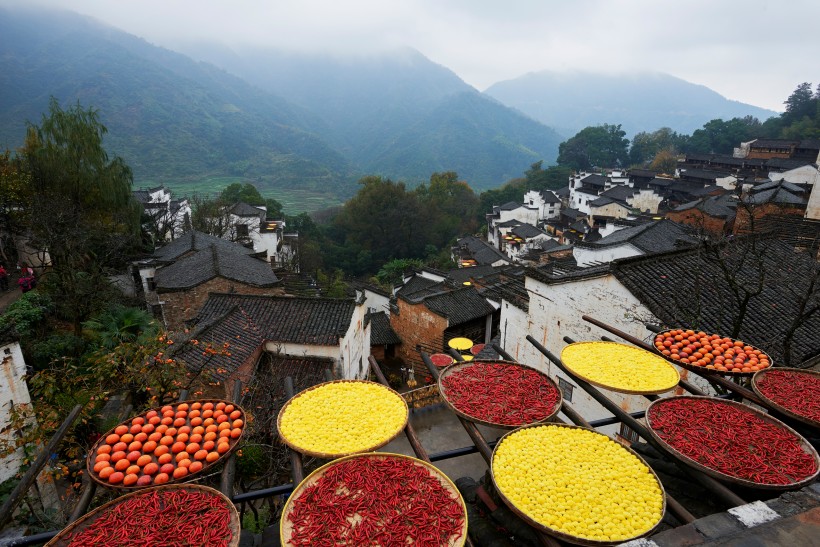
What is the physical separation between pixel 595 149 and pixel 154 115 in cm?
10609

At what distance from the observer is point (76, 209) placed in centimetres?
1870

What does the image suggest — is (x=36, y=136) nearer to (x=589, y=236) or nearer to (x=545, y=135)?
(x=589, y=236)

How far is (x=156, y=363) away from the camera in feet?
28.8

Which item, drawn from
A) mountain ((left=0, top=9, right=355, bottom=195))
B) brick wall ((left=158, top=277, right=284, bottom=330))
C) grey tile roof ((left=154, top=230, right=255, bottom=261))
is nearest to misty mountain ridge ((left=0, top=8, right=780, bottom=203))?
mountain ((left=0, top=9, right=355, bottom=195))

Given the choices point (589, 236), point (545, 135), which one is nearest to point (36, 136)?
point (589, 236)

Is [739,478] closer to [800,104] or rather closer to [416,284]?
[416,284]

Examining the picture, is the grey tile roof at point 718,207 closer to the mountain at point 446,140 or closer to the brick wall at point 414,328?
the brick wall at point 414,328

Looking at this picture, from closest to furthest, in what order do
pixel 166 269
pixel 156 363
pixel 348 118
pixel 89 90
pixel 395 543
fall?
pixel 395 543 < pixel 156 363 < pixel 166 269 < pixel 89 90 < pixel 348 118

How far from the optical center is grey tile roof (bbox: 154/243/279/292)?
61.1 ft

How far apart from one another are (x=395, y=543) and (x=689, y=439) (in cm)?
302

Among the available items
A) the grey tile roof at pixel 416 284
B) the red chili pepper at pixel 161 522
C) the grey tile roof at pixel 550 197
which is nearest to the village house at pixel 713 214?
the grey tile roof at pixel 416 284

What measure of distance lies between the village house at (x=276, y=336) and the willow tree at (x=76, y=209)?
14.9ft

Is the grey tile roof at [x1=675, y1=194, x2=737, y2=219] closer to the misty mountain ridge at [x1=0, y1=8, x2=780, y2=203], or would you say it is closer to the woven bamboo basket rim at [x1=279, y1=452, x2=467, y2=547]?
Result: the woven bamboo basket rim at [x1=279, y1=452, x2=467, y2=547]

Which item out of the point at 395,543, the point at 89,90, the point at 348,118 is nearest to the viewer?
the point at 395,543
